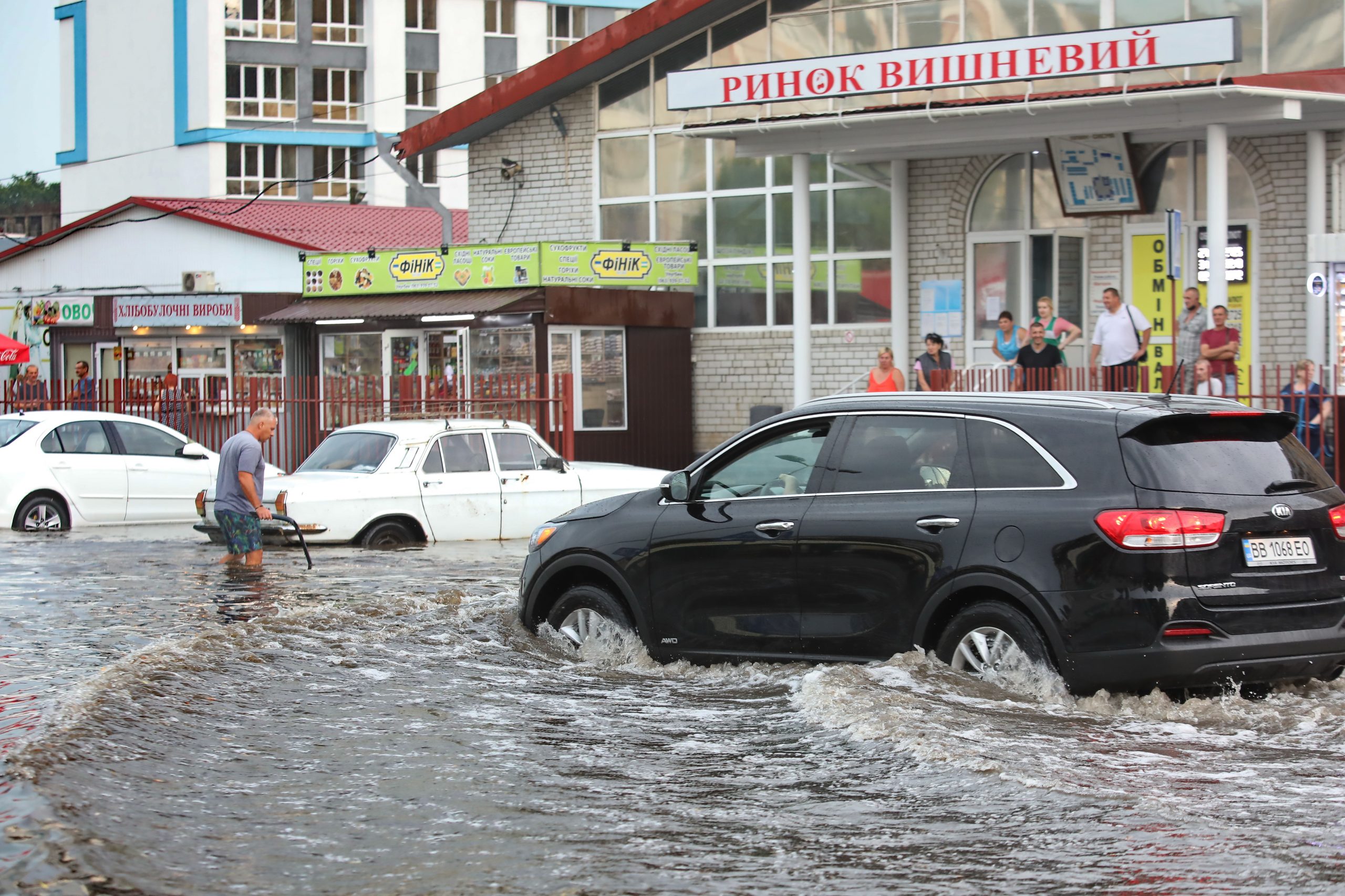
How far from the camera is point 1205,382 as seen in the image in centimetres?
1680

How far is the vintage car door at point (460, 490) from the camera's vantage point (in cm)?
1576

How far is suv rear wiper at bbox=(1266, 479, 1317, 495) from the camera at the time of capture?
723 cm

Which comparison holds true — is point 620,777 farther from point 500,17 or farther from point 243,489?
point 500,17

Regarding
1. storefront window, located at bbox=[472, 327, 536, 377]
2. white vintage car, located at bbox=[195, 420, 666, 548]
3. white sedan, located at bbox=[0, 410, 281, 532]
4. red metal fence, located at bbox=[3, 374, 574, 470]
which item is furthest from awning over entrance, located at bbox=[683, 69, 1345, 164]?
white sedan, located at bbox=[0, 410, 281, 532]

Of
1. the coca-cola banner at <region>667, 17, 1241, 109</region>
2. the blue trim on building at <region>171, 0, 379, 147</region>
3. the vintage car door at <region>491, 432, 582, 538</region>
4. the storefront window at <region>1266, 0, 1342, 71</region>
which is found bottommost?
the vintage car door at <region>491, 432, 582, 538</region>

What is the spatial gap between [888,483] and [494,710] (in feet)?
7.57

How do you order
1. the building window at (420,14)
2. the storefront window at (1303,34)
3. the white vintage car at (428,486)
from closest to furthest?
the white vintage car at (428,486) < the storefront window at (1303,34) < the building window at (420,14)

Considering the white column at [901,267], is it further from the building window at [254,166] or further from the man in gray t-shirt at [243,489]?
the building window at [254,166]

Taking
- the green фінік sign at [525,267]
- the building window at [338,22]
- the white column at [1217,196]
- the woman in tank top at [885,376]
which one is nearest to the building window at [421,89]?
the building window at [338,22]

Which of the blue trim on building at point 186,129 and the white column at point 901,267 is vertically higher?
the blue trim on building at point 186,129

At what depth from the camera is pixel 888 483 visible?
25.9 ft

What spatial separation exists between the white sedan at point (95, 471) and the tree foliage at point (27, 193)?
328 feet

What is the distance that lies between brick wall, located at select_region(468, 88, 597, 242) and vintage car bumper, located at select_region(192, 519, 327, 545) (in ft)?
42.6

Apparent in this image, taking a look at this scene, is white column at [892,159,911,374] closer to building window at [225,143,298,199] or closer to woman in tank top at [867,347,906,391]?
woman in tank top at [867,347,906,391]
